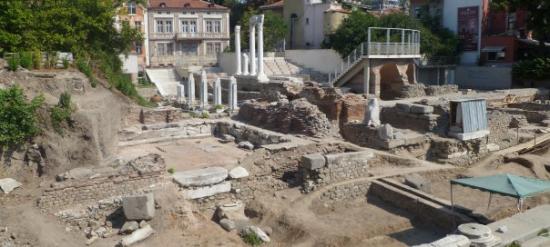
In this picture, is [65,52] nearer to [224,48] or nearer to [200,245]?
[200,245]

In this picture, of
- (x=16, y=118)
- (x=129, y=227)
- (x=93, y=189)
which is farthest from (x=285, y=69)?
(x=129, y=227)

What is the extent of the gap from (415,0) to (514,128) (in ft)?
Result: 91.3

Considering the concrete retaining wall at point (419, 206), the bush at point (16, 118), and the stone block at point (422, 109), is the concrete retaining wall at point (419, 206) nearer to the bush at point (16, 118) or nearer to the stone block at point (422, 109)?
the stone block at point (422, 109)

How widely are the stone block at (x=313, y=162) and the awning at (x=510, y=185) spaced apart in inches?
140

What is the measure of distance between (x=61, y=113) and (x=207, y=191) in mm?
4813

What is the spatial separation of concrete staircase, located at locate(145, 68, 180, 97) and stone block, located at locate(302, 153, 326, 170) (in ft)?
82.6

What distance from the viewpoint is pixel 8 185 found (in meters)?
11.0

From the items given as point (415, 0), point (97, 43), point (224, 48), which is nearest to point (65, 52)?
point (97, 43)

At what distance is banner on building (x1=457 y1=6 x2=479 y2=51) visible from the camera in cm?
4122

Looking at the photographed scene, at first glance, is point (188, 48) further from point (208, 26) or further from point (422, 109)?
point (422, 109)

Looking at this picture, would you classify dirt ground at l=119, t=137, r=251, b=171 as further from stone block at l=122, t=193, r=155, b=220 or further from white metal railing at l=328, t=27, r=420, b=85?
white metal railing at l=328, t=27, r=420, b=85

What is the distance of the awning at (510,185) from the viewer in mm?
9664

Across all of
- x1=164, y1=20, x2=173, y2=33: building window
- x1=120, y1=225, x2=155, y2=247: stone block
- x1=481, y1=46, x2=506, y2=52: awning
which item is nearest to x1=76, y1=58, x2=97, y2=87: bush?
x1=120, y1=225, x2=155, y2=247: stone block

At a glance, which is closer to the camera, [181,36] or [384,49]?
[384,49]
